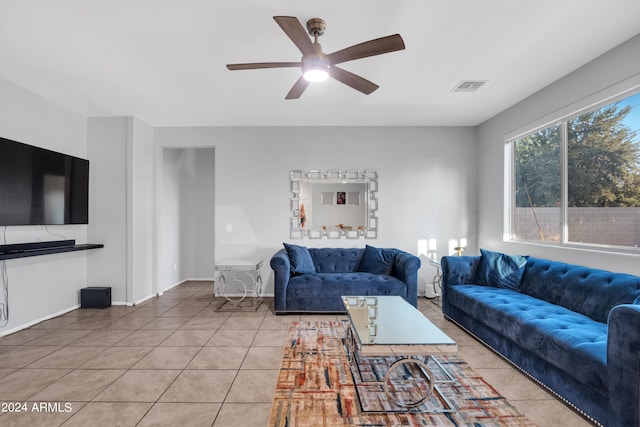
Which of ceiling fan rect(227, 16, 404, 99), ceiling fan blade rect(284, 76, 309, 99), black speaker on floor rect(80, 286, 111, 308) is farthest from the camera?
black speaker on floor rect(80, 286, 111, 308)

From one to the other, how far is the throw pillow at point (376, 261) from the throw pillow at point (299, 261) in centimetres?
75

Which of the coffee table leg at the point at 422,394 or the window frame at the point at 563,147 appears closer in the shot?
the coffee table leg at the point at 422,394

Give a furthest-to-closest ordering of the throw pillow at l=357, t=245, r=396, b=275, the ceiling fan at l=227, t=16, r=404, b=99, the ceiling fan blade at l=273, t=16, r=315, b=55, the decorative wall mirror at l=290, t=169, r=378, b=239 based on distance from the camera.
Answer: the decorative wall mirror at l=290, t=169, r=378, b=239
the throw pillow at l=357, t=245, r=396, b=275
the ceiling fan at l=227, t=16, r=404, b=99
the ceiling fan blade at l=273, t=16, r=315, b=55

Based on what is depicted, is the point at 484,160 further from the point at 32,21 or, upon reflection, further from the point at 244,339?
the point at 32,21

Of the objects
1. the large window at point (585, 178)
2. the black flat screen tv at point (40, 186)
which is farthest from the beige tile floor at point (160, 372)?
the large window at point (585, 178)

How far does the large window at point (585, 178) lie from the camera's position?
2.70m

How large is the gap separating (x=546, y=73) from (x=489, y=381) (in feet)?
9.84

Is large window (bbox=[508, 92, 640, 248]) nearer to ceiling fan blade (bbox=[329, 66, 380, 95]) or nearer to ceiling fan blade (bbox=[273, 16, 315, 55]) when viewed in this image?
ceiling fan blade (bbox=[329, 66, 380, 95])

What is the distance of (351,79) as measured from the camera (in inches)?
101

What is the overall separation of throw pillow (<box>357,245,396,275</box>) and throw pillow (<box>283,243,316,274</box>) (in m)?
0.75

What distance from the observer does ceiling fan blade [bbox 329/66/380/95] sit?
2.44 meters

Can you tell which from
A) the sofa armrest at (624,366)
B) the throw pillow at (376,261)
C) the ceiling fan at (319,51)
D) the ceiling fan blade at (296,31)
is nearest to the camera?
the sofa armrest at (624,366)

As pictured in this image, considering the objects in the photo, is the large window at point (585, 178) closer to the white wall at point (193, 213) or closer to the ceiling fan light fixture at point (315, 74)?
the ceiling fan light fixture at point (315, 74)

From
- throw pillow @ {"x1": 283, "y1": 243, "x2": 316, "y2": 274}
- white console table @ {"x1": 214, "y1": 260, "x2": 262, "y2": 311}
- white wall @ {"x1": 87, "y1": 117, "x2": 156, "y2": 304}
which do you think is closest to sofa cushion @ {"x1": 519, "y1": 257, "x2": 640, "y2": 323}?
throw pillow @ {"x1": 283, "y1": 243, "x2": 316, "y2": 274}
